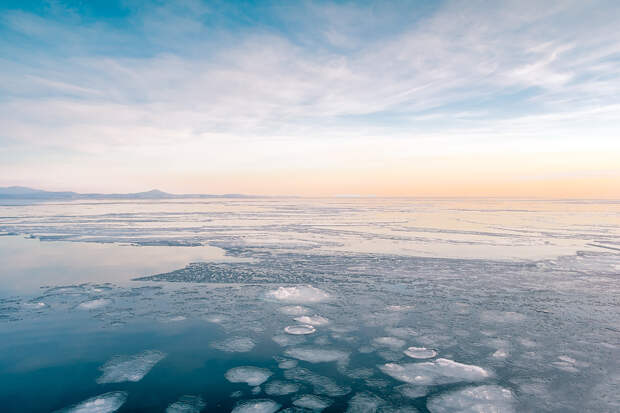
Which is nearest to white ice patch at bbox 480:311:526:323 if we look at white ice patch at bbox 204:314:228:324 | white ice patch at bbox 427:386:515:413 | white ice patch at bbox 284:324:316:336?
white ice patch at bbox 427:386:515:413

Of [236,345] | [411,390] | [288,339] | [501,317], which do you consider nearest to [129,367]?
[236,345]

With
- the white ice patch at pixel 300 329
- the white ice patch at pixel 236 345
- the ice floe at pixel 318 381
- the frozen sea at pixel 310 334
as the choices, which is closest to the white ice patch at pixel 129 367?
the frozen sea at pixel 310 334

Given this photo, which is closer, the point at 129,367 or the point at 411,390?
the point at 411,390

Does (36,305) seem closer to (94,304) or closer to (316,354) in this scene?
(94,304)

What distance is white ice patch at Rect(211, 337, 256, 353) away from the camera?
597 cm

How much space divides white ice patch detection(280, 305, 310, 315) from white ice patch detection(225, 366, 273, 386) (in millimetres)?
2296

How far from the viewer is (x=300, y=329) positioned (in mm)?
6785

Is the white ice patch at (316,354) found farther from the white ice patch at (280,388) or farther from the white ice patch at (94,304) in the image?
the white ice patch at (94,304)

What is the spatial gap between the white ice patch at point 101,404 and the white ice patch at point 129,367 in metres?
0.37

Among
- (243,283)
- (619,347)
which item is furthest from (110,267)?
(619,347)

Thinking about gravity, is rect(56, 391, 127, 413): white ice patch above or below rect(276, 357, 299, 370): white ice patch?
above

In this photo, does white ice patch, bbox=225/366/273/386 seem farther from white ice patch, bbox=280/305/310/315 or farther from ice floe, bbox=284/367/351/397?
white ice patch, bbox=280/305/310/315

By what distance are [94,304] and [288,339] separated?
4457 mm

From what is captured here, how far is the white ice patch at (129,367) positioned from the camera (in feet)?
16.6
